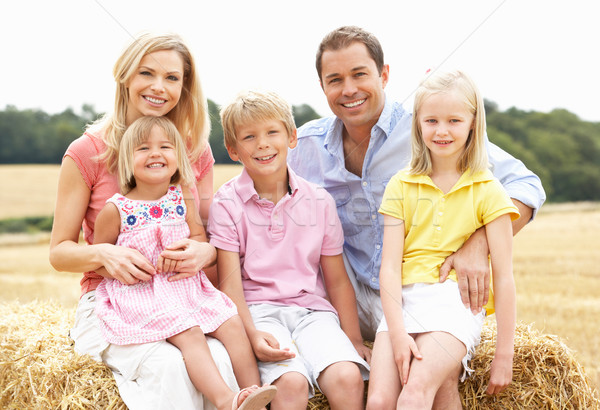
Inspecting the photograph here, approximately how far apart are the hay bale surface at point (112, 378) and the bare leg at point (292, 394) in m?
0.16

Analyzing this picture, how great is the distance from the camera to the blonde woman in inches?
92.0

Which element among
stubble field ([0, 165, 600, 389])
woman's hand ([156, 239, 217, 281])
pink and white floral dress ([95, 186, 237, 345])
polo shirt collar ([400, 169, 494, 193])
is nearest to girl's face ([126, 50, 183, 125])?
pink and white floral dress ([95, 186, 237, 345])

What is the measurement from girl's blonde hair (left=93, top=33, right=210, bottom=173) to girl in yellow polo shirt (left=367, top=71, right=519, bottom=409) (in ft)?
3.40

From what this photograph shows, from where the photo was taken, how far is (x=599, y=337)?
4.88m

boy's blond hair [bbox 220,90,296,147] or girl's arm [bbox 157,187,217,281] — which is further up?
boy's blond hair [bbox 220,90,296,147]

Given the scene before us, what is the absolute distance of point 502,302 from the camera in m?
2.44

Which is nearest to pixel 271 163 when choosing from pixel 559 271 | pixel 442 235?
pixel 442 235

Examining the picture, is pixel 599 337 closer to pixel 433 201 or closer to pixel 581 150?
pixel 433 201

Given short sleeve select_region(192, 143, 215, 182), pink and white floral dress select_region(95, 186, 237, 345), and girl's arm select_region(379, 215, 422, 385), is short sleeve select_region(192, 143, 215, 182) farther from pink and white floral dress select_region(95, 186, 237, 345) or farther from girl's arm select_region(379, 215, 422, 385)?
girl's arm select_region(379, 215, 422, 385)

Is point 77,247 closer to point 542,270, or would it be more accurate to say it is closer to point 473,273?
point 473,273

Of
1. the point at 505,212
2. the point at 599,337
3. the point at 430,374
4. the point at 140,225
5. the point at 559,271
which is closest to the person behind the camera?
the point at 430,374

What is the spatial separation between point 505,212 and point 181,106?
1628 mm

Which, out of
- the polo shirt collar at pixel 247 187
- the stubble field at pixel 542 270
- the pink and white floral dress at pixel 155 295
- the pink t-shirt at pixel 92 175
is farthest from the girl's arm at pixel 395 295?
the pink t-shirt at pixel 92 175

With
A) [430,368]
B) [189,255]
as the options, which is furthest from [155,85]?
[430,368]
